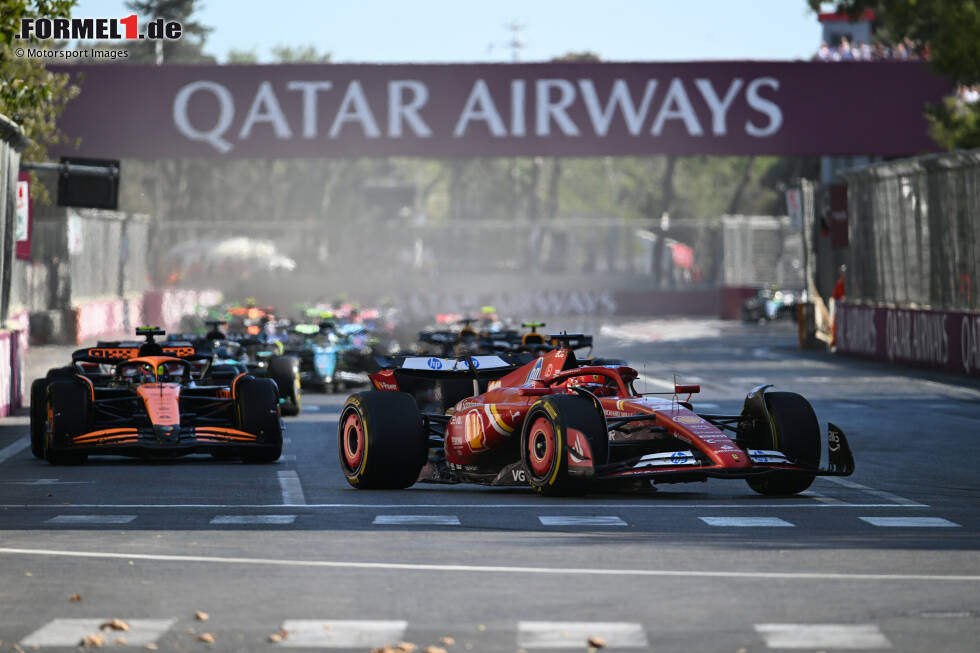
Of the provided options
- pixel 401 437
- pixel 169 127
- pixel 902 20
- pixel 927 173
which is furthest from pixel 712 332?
pixel 401 437

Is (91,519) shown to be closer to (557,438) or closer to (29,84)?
(557,438)

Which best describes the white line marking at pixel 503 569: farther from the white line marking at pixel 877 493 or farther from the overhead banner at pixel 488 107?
the overhead banner at pixel 488 107

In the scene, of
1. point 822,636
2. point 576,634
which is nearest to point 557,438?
point 576,634

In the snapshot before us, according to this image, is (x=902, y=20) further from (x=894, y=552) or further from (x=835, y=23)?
(x=894, y=552)

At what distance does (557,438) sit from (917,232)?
87.9 ft

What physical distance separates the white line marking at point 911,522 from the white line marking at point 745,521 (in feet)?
1.92

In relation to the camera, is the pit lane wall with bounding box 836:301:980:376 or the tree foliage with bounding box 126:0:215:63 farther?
the tree foliage with bounding box 126:0:215:63

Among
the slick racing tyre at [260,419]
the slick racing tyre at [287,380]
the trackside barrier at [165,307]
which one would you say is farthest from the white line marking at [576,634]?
the trackside barrier at [165,307]

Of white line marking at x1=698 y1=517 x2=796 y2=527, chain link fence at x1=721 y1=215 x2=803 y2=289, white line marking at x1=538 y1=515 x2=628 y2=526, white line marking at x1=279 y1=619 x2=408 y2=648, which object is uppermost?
chain link fence at x1=721 y1=215 x2=803 y2=289

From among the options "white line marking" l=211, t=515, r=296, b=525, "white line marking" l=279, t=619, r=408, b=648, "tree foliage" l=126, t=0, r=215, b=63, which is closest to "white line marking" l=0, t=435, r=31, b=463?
"white line marking" l=211, t=515, r=296, b=525

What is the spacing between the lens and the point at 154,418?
18344mm

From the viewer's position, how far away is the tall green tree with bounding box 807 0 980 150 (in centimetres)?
4538

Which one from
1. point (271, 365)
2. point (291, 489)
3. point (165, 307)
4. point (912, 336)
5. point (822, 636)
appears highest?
point (165, 307)

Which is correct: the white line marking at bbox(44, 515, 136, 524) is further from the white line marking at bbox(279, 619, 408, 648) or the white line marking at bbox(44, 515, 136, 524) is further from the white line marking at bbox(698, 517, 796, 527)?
the white line marking at bbox(279, 619, 408, 648)
